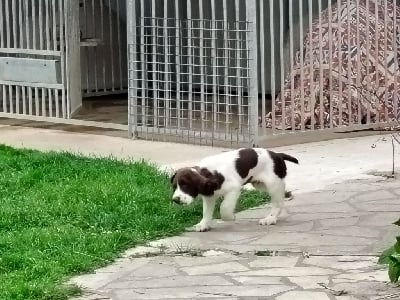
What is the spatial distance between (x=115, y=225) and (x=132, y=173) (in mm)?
1683

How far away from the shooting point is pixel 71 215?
24.8 feet

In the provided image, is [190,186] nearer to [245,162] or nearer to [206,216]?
[206,216]

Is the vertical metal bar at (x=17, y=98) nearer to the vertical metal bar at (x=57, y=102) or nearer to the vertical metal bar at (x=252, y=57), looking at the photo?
the vertical metal bar at (x=57, y=102)

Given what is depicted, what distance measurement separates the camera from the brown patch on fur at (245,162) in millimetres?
7207

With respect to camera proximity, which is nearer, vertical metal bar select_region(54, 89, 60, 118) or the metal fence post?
the metal fence post

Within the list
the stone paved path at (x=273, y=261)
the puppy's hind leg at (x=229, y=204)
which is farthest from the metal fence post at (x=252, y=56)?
the puppy's hind leg at (x=229, y=204)

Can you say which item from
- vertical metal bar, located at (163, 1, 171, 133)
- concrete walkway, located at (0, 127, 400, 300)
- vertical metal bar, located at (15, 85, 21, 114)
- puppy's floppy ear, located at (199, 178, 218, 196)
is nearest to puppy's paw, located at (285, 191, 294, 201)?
concrete walkway, located at (0, 127, 400, 300)

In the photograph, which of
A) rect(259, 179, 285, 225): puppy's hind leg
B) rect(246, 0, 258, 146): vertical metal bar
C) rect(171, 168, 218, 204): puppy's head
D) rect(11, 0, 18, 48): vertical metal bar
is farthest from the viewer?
rect(11, 0, 18, 48): vertical metal bar

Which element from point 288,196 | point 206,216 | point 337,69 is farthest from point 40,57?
point 206,216

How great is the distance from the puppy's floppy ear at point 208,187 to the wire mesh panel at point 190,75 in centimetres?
335

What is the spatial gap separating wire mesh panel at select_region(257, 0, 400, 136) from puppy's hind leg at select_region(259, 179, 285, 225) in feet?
11.2

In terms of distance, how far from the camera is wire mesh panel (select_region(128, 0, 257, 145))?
10469mm

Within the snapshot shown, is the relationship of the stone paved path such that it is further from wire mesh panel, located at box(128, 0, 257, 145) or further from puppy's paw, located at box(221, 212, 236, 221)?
wire mesh panel, located at box(128, 0, 257, 145)

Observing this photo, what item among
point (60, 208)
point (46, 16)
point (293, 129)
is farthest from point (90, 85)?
point (60, 208)
